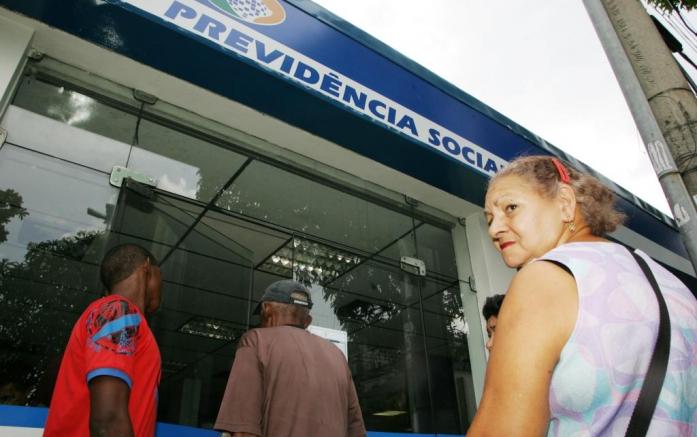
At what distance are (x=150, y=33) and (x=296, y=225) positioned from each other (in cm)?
195

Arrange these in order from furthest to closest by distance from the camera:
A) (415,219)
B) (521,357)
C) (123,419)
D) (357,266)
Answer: (415,219) → (357,266) → (123,419) → (521,357)

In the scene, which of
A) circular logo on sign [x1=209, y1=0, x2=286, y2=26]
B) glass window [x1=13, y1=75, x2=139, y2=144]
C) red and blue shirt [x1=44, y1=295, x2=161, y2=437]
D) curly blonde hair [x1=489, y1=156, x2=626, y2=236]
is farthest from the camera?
glass window [x1=13, y1=75, x2=139, y2=144]

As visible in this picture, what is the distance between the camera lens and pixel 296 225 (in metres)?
4.00

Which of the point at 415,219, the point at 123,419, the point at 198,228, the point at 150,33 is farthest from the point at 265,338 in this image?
the point at 415,219

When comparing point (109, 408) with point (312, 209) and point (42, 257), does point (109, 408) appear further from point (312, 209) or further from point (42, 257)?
point (312, 209)

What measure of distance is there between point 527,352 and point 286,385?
69.6 inches

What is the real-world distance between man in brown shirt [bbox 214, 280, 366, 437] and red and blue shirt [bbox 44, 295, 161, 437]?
0.38m

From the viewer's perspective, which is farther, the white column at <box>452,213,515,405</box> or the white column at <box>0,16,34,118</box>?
the white column at <box>452,213,515,405</box>

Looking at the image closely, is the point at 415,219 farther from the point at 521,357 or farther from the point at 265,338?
the point at 521,357

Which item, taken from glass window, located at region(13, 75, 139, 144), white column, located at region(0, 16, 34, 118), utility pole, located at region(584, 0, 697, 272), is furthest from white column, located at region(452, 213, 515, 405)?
white column, located at region(0, 16, 34, 118)

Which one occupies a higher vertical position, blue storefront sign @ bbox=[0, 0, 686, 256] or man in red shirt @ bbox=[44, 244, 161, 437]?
blue storefront sign @ bbox=[0, 0, 686, 256]

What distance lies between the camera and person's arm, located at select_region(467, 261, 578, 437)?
81 cm

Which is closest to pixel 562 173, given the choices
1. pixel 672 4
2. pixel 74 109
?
pixel 74 109

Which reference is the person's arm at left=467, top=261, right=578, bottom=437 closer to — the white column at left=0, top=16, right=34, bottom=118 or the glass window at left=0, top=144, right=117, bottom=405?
the glass window at left=0, top=144, right=117, bottom=405
